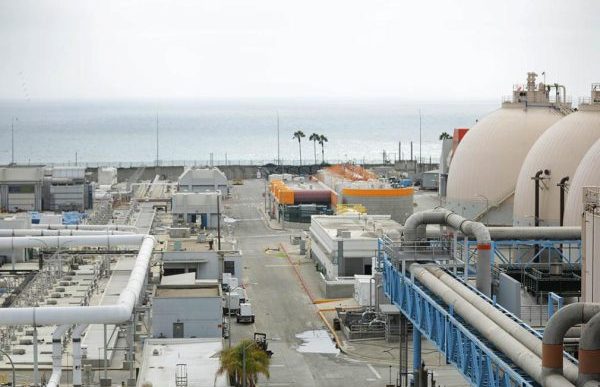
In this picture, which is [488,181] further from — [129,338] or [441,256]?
[129,338]

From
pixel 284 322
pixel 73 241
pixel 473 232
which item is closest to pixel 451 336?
pixel 473 232

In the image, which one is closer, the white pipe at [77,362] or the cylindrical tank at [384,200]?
the white pipe at [77,362]

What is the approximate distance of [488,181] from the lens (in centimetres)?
5472

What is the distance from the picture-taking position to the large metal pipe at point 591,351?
20.4m

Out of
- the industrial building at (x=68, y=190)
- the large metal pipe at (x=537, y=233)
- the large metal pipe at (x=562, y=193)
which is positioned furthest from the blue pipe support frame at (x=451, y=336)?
the industrial building at (x=68, y=190)

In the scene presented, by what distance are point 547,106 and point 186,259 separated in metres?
20.2

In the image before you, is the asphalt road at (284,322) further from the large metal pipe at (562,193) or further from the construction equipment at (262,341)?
the large metal pipe at (562,193)

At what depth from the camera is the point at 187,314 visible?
40844 mm

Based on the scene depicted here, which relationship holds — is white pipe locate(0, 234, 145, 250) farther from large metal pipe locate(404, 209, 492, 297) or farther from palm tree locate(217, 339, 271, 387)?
large metal pipe locate(404, 209, 492, 297)

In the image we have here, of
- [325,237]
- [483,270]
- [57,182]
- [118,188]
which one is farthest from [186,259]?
[118,188]

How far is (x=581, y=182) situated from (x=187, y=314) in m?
14.8

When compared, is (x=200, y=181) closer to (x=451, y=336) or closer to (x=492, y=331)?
(x=451, y=336)

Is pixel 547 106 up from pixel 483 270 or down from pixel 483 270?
up

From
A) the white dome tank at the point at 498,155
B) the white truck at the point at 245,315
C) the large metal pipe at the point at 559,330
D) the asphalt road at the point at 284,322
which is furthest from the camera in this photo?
the white dome tank at the point at 498,155
